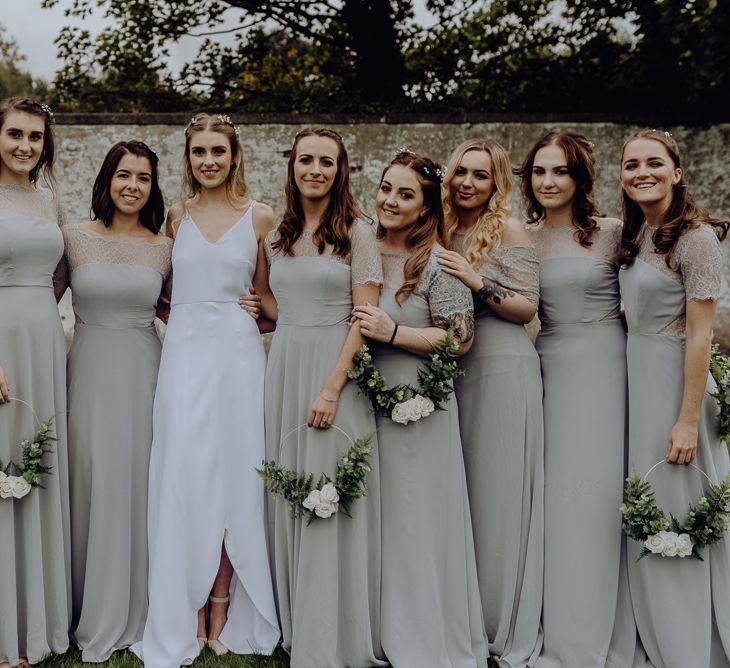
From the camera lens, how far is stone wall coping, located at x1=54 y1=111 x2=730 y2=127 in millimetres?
8195

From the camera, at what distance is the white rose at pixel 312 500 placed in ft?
12.5

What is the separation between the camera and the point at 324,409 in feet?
12.9

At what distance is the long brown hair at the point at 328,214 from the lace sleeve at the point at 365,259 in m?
0.05

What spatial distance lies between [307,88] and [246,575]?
873cm

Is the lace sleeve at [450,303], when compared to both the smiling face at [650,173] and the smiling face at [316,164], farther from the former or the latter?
the smiling face at [650,173]

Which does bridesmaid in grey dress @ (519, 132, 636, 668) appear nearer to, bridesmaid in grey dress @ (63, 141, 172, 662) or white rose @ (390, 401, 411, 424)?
white rose @ (390, 401, 411, 424)

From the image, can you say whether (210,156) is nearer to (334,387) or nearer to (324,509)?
(334,387)

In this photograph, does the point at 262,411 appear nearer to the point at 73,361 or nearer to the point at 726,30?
the point at 73,361

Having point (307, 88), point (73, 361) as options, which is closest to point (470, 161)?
point (73, 361)

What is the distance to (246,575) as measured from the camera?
411cm

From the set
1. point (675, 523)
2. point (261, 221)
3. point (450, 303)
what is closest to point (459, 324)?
point (450, 303)

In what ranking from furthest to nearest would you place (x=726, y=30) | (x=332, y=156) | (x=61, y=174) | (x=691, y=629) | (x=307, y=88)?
(x=307, y=88) → (x=61, y=174) → (x=726, y=30) → (x=332, y=156) → (x=691, y=629)

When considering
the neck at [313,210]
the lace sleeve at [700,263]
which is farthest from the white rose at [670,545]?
the neck at [313,210]

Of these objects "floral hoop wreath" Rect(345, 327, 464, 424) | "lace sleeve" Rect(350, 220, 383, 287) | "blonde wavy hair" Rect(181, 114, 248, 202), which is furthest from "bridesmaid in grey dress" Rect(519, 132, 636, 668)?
"blonde wavy hair" Rect(181, 114, 248, 202)
